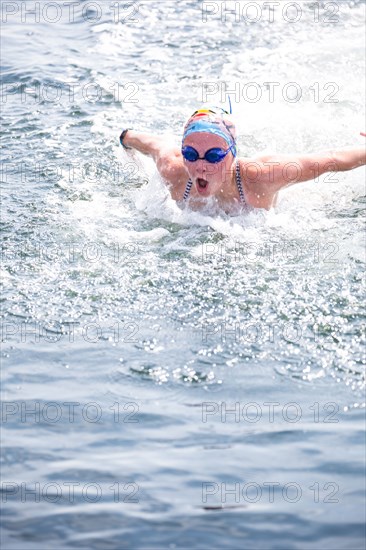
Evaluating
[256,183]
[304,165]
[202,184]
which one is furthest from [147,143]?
[304,165]

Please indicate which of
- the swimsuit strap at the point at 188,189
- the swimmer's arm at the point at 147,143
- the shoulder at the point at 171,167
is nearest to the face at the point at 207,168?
the swimsuit strap at the point at 188,189

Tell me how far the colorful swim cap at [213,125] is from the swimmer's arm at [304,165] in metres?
0.34

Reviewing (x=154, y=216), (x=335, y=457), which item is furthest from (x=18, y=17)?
(x=335, y=457)

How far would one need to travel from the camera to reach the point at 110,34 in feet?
42.2

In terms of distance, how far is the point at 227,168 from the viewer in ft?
27.3

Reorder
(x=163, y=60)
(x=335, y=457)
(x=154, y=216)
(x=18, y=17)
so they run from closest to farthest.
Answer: (x=335, y=457) → (x=154, y=216) → (x=163, y=60) → (x=18, y=17)

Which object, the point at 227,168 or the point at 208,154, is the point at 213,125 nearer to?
the point at 208,154

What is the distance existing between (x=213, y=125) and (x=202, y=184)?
0.49 metres

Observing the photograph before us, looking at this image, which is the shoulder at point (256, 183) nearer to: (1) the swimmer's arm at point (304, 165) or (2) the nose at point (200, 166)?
(1) the swimmer's arm at point (304, 165)

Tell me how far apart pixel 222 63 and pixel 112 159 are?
9.25ft

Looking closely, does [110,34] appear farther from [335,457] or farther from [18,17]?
[335,457]

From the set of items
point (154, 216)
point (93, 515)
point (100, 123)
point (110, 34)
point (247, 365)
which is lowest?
point (93, 515)

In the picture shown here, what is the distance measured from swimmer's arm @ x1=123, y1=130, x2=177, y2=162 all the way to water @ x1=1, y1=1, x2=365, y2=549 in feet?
0.90

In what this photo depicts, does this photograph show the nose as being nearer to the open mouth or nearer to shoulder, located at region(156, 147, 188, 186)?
the open mouth
